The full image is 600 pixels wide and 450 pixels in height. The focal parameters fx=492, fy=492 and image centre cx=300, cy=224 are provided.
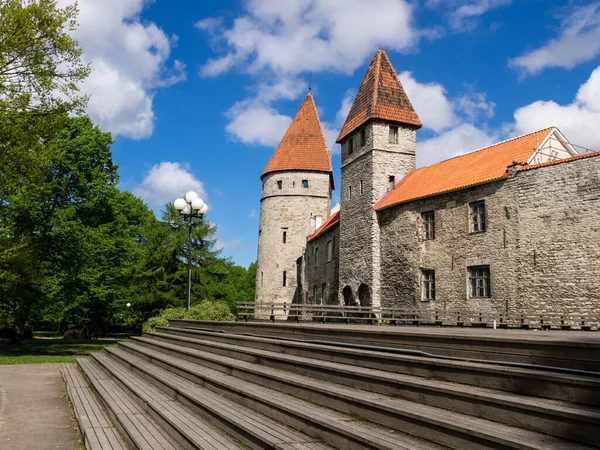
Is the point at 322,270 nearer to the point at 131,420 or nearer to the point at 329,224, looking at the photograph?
the point at 329,224

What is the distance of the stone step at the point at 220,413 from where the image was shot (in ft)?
13.8

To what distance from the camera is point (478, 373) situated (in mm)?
4004

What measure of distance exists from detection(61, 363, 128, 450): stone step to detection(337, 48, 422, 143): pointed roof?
68.7ft

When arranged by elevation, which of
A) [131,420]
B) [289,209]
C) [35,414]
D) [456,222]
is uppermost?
[289,209]

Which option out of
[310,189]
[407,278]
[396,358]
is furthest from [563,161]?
[310,189]

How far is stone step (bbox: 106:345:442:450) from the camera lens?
370 centimetres

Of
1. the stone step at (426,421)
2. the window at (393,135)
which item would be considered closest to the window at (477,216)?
the window at (393,135)

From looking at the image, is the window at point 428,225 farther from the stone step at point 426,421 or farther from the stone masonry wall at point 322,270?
the stone step at point 426,421

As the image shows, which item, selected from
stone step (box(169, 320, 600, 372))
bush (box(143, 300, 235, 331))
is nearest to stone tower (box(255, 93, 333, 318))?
bush (box(143, 300, 235, 331))

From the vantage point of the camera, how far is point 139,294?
102 feet

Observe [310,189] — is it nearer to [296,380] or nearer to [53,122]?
[53,122]

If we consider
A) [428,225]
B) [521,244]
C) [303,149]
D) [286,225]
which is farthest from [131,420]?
[303,149]

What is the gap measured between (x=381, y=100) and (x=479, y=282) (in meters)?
11.9

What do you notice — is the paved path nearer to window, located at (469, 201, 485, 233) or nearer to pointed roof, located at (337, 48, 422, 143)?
window, located at (469, 201, 485, 233)
